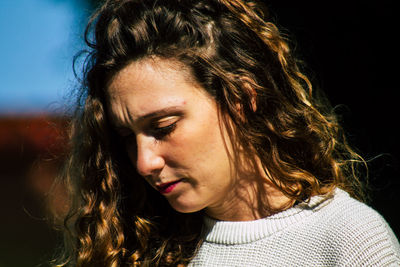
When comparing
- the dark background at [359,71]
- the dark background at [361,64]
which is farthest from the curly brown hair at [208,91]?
the dark background at [361,64]

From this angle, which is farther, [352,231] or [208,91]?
[208,91]

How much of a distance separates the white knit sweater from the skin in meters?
0.22

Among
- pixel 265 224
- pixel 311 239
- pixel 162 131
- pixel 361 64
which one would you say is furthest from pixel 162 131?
pixel 361 64

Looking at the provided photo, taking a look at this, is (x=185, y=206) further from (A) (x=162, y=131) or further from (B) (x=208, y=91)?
(B) (x=208, y=91)

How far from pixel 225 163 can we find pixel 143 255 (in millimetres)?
651

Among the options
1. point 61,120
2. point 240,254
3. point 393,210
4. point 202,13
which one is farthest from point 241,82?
point 393,210

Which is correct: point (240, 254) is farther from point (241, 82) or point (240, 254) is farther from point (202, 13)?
point (202, 13)

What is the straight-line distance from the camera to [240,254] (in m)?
1.89

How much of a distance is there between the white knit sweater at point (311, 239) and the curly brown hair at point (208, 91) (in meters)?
0.09

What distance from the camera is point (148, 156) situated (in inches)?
69.9

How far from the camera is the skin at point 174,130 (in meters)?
1.74

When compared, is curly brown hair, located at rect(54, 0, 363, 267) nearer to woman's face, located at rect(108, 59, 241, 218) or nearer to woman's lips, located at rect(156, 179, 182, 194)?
woman's face, located at rect(108, 59, 241, 218)

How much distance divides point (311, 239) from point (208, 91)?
696 mm

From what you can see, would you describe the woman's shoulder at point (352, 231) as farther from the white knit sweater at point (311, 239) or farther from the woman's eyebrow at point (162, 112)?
the woman's eyebrow at point (162, 112)
